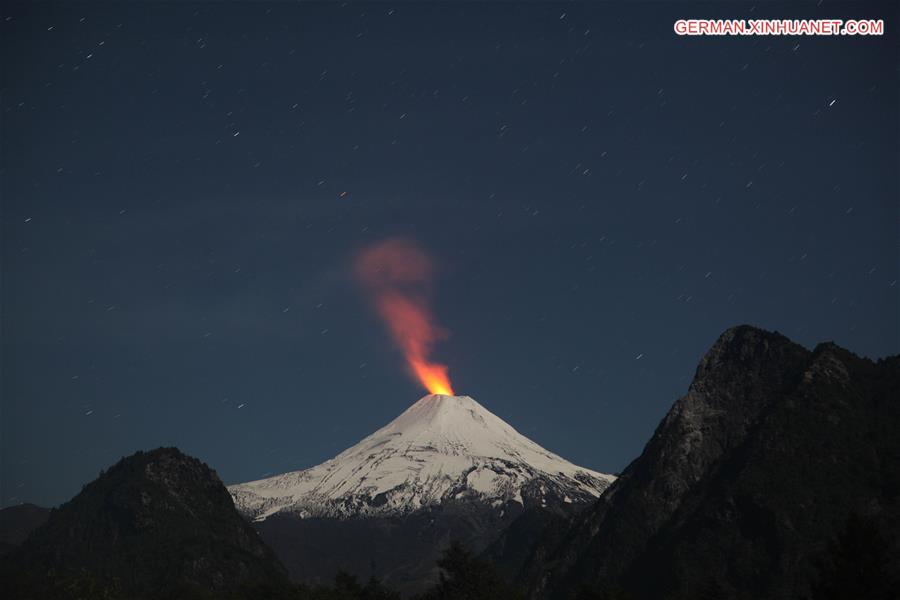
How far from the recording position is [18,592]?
175 metres

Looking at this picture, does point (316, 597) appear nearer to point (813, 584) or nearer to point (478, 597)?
point (478, 597)

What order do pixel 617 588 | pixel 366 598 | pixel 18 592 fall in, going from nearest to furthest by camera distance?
1. pixel 617 588
2. pixel 366 598
3. pixel 18 592

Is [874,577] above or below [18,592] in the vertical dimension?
above

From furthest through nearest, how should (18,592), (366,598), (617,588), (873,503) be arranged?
(873,503)
(18,592)
(366,598)
(617,588)

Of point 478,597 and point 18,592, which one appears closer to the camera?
point 478,597

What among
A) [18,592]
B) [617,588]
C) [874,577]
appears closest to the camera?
[874,577]

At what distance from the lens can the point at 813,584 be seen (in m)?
84.4

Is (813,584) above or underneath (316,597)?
above

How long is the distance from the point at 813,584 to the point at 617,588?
1672 inches

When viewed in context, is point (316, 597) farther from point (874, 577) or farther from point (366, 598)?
point (874, 577)

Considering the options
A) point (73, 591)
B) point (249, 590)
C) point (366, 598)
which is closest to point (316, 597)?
point (366, 598)

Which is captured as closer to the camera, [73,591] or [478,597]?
[478,597]

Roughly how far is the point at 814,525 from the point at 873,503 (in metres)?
10.5

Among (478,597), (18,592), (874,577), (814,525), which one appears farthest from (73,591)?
(874,577)
